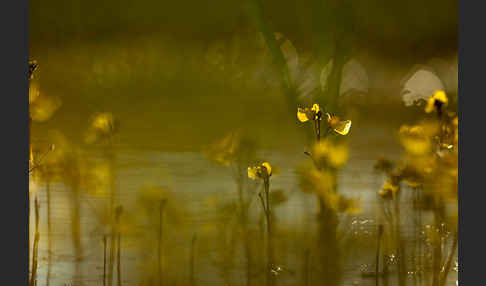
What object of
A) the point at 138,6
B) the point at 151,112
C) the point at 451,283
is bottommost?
the point at 451,283

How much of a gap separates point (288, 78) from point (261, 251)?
1.42 ft

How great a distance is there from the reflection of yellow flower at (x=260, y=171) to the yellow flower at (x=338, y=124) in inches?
7.5

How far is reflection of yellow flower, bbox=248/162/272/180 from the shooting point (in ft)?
4.50

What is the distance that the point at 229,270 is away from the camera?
1.37 meters

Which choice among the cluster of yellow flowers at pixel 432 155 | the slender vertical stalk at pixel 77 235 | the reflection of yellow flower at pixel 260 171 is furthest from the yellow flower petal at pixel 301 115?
the slender vertical stalk at pixel 77 235

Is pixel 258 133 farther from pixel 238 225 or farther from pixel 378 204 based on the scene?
pixel 378 204

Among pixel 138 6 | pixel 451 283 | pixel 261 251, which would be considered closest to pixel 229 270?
pixel 261 251

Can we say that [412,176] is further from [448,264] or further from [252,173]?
[252,173]

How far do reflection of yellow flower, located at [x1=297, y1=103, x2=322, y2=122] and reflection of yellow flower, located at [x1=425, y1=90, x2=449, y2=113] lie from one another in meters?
0.29

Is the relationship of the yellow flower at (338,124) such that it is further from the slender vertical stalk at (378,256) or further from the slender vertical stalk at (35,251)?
the slender vertical stalk at (35,251)

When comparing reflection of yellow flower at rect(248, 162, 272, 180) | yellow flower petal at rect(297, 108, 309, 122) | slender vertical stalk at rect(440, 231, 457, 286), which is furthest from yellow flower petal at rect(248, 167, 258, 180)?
slender vertical stalk at rect(440, 231, 457, 286)

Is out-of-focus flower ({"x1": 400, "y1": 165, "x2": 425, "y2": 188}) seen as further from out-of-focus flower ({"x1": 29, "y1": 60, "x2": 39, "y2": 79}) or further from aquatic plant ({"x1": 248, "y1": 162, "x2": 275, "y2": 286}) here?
out-of-focus flower ({"x1": 29, "y1": 60, "x2": 39, "y2": 79})

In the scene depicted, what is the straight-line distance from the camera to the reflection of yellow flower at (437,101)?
1.43 metres

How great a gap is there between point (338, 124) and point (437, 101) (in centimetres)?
27
